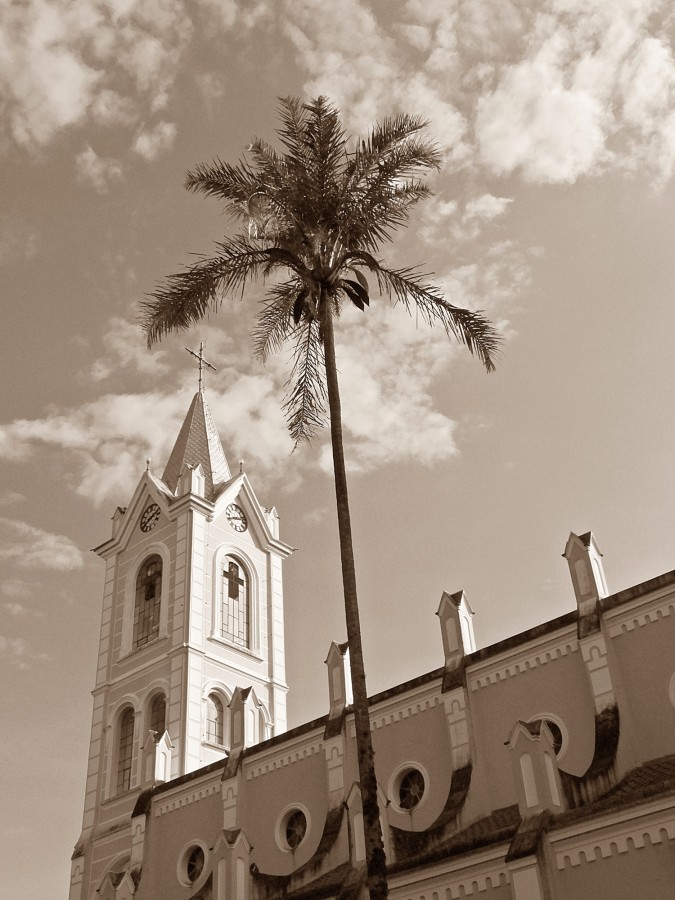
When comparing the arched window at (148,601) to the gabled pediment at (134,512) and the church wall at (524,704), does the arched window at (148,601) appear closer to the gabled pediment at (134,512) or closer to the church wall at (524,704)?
the gabled pediment at (134,512)


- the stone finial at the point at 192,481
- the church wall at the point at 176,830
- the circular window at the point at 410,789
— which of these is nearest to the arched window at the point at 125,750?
the church wall at the point at 176,830

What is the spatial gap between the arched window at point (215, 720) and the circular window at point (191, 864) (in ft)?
18.1

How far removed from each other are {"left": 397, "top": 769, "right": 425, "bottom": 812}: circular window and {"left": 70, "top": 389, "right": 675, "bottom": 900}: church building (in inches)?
1.6

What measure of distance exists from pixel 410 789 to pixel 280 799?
447 cm

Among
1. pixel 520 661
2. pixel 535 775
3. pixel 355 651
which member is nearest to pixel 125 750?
pixel 520 661

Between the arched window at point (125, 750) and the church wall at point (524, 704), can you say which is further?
the arched window at point (125, 750)

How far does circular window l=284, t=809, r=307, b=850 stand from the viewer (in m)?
24.6

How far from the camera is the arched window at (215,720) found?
32.8 m

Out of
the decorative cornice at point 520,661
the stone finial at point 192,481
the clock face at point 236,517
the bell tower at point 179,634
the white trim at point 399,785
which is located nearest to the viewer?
the decorative cornice at point 520,661

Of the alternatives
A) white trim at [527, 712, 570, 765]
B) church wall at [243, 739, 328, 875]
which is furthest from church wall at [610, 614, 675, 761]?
church wall at [243, 739, 328, 875]

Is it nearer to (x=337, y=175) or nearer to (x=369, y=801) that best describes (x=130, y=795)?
(x=369, y=801)

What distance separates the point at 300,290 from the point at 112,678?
22.0 meters

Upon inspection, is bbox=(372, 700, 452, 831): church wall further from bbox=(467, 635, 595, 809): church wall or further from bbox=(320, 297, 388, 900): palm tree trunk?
bbox=(320, 297, 388, 900): palm tree trunk

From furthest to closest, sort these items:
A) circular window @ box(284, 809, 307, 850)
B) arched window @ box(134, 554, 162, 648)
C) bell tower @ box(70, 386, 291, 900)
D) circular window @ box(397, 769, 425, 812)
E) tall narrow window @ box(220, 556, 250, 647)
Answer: tall narrow window @ box(220, 556, 250, 647) → arched window @ box(134, 554, 162, 648) → bell tower @ box(70, 386, 291, 900) → circular window @ box(284, 809, 307, 850) → circular window @ box(397, 769, 425, 812)
